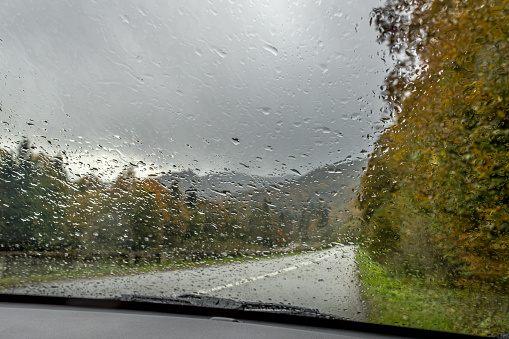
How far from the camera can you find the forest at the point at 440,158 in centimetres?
328

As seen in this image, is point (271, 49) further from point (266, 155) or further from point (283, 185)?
point (283, 185)

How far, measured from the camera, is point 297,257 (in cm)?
421

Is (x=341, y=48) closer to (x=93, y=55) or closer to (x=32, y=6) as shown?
(x=93, y=55)

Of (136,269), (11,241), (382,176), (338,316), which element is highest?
(382,176)

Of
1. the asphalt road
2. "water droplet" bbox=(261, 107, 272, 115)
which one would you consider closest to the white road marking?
the asphalt road

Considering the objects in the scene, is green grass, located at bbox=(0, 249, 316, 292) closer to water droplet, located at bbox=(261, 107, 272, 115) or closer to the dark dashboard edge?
the dark dashboard edge

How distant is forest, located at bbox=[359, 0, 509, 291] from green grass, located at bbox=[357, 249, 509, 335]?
0.13 metres

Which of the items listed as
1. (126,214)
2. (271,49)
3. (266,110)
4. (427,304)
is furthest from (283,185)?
(126,214)

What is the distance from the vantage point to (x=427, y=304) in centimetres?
331

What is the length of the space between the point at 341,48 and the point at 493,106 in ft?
5.33

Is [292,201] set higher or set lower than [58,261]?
higher

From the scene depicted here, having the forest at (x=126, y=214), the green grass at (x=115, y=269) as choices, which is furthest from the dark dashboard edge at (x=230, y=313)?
the forest at (x=126, y=214)

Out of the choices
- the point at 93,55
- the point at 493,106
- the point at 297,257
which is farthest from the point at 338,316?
the point at 93,55

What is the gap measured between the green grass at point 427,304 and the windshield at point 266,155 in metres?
0.02
